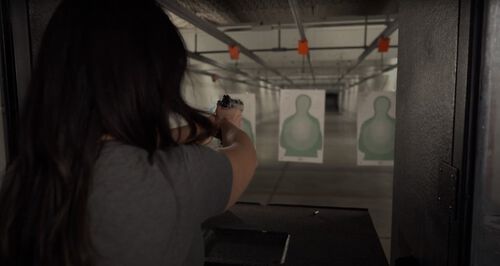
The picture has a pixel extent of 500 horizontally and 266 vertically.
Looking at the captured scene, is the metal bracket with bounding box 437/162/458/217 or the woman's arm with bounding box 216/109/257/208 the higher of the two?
the woman's arm with bounding box 216/109/257/208

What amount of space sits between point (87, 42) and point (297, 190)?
3052mm

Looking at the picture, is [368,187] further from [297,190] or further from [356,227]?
[356,227]

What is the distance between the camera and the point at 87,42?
51cm

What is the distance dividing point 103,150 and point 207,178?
0.53 feet

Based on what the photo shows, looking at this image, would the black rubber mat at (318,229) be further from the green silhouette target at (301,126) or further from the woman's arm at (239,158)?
the woman's arm at (239,158)

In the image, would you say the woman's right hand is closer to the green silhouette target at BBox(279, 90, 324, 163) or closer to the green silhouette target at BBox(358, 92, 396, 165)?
the green silhouette target at BBox(358, 92, 396, 165)

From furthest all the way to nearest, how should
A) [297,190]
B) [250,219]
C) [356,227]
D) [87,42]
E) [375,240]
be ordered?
→ [297,190] < [250,219] < [356,227] < [375,240] < [87,42]

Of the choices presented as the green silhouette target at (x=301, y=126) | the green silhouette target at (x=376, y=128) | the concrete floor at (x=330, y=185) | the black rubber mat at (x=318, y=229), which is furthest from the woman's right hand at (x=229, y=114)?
the green silhouette target at (x=301, y=126)

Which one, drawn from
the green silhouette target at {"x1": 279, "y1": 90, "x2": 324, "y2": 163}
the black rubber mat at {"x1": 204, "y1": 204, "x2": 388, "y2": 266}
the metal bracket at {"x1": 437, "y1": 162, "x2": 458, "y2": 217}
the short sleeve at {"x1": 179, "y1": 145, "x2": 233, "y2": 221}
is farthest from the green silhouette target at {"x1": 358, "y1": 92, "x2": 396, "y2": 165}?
the short sleeve at {"x1": 179, "y1": 145, "x2": 233, "y2": 221}

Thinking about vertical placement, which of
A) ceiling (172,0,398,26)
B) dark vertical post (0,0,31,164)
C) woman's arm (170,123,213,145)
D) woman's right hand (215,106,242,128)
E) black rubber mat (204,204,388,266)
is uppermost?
ceiling (172,0,398,26)

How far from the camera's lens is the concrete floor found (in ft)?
9.52

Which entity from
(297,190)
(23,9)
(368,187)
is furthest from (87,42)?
(368,187)

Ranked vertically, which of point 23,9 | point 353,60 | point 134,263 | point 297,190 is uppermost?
point 353,60

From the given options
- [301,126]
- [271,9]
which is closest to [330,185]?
[301,126]
